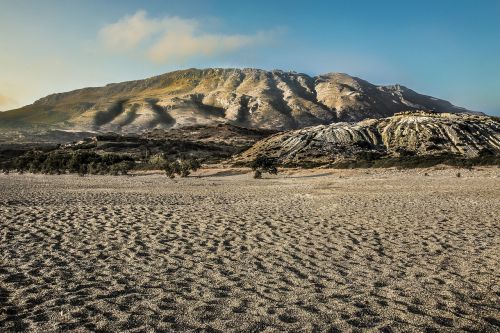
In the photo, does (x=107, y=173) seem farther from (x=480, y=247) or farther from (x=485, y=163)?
(x=480, y=247)

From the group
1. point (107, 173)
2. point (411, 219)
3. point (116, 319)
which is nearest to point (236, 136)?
point (107, 173)

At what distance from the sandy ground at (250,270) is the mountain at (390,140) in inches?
1923

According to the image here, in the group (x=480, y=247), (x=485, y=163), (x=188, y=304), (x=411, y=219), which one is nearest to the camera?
(x=188, y=304)

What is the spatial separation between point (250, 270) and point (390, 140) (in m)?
74.4

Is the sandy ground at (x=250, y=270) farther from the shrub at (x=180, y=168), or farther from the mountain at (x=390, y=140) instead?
the mountain at (x=390, y=140)

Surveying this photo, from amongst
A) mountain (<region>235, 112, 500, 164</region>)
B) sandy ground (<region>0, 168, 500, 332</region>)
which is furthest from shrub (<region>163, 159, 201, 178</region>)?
sandy ground (<region>0, 168, 500, 332</region>)

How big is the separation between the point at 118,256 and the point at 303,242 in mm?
4965

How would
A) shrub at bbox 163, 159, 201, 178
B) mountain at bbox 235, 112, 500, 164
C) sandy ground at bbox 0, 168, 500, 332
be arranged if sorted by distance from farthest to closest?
1. mountain at bbox 235, 112, 500, 164
2. shrub at bbox 163, 159, 201, 178
3. sandy ground at bbox 0, 168, 500, 332

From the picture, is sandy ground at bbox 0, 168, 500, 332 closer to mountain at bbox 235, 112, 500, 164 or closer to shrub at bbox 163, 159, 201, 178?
shrub at bbox 163, 159, 201, 178

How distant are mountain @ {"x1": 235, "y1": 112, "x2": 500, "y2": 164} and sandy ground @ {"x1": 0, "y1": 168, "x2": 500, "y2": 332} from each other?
48.8 meters

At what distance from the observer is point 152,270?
9.02 metres

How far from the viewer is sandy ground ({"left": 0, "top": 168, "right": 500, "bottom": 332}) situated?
639cm

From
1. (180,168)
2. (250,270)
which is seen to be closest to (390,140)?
(180,168)

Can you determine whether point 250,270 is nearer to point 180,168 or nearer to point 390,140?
point 180,168
